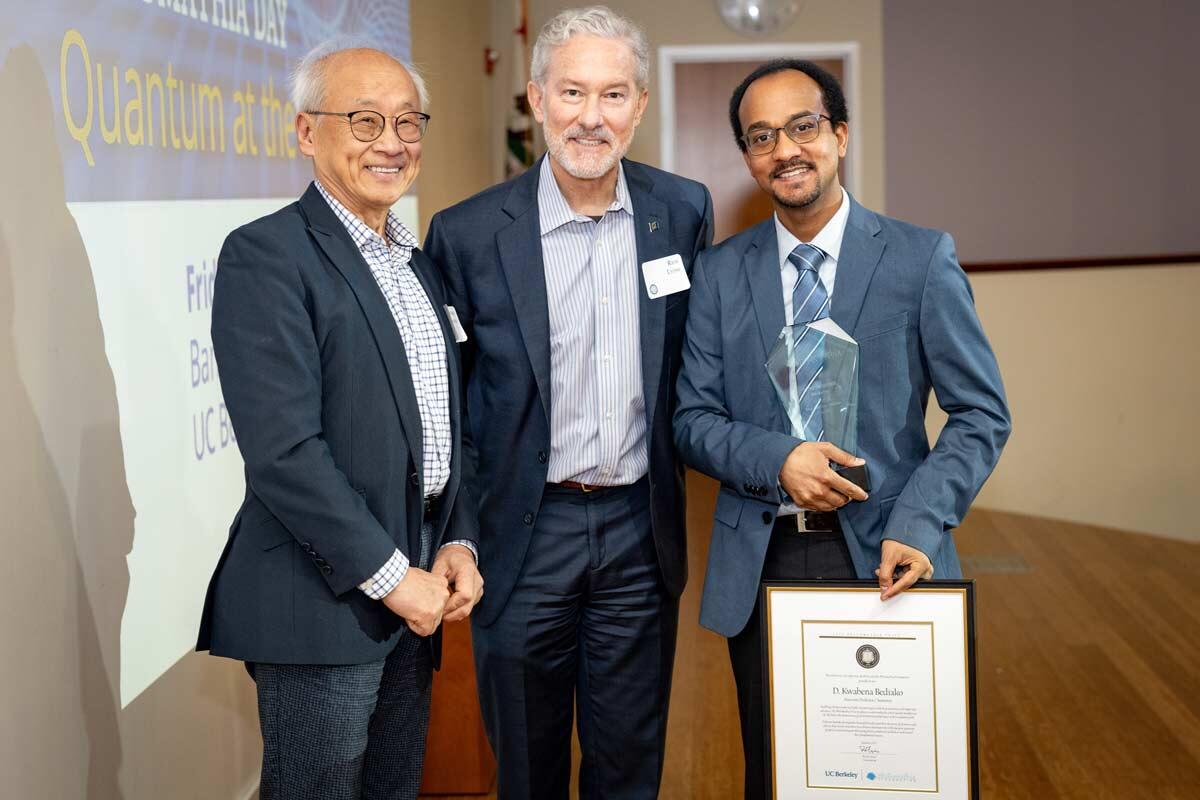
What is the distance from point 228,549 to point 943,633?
1076 mm

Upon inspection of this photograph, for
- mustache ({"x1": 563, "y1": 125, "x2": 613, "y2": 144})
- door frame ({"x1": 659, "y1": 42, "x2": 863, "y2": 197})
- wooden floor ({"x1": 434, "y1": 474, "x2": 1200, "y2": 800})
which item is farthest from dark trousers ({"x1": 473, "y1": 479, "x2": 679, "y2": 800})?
door frame ({"x1": 659, "y1": 42, "x2": 863, "y2": 197})

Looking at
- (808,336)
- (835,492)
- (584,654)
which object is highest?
(808,336)

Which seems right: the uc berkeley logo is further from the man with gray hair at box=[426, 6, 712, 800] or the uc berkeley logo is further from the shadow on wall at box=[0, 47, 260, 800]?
the shadow on wall at box=[0, 47, 260, 800]

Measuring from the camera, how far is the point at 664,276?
2217mm

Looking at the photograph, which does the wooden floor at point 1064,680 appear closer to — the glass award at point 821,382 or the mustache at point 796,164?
the glass award at point 821,382

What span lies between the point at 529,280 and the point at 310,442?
0.66 meters

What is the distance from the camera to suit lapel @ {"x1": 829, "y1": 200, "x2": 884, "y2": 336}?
1956 mm

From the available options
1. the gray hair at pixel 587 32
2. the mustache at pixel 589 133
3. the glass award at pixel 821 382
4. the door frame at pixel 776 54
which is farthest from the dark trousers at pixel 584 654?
the door frame at pixel 776 54

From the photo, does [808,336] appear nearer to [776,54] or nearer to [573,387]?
[573,387]

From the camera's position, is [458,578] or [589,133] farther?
[589,133]

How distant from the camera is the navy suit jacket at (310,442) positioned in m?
1.67

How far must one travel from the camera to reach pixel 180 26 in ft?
8.02

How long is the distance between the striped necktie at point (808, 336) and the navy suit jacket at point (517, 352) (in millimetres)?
301

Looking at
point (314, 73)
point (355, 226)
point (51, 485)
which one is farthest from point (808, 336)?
point (51, 485)
